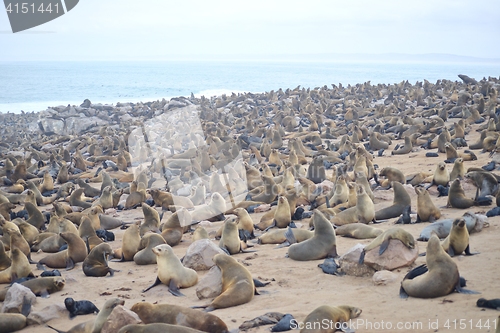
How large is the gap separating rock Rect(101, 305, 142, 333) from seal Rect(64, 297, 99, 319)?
1009 millimetres

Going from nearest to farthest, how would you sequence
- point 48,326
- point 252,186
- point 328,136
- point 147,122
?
1. point 48,326
2. point 252,186
3. point 328,136
4. point 147,122

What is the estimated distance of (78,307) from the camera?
425cm

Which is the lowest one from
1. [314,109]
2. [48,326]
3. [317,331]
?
[48,326]

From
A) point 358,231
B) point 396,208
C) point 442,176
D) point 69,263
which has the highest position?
point 442,176

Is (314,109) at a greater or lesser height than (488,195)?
greater

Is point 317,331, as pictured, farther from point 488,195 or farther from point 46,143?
point 46,143

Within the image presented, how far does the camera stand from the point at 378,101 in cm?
2728

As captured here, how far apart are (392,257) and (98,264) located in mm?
3944

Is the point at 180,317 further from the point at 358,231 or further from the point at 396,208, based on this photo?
the point at 396,208

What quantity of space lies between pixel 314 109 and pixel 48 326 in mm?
21667

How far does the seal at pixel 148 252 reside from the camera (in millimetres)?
5957

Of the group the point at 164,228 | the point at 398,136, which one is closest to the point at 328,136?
the point at 398,136

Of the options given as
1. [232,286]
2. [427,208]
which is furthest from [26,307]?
[427,208]

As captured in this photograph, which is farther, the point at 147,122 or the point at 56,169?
the point at 147,122
